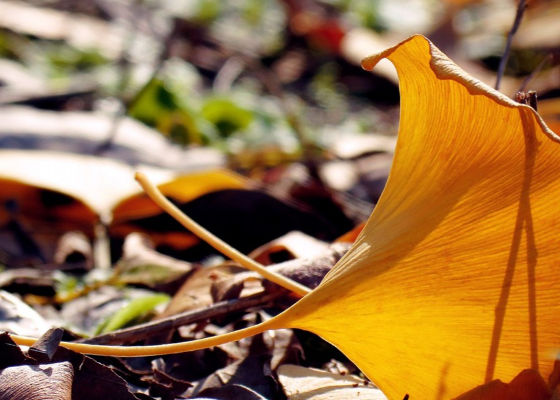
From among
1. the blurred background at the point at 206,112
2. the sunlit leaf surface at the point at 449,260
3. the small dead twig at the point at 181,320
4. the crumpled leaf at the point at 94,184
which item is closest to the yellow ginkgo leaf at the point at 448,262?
the sunlit leaf surface at the point at 449,260

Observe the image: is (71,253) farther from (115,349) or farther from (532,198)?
(532,198)

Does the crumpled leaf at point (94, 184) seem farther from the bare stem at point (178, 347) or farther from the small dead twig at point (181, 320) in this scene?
the bare stem at point (178, 347)

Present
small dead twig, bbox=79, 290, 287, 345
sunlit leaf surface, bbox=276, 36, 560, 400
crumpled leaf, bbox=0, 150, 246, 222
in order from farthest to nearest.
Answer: crumpled leaf, bbox=0, 150, 246, 222
small dead twig, bbox=79, 290, 287, 345
sunlit leaf surface, bbox=276, 36, 560, 400

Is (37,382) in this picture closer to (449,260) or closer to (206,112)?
(449,260)

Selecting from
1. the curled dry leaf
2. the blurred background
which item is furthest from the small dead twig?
the blurred background

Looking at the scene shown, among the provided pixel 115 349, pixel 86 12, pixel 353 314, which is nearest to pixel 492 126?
pixel 353 314

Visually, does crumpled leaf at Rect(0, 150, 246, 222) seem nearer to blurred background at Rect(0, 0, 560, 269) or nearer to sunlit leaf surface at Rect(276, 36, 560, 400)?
blurred background at Rect(0, 0, 560, 269)
